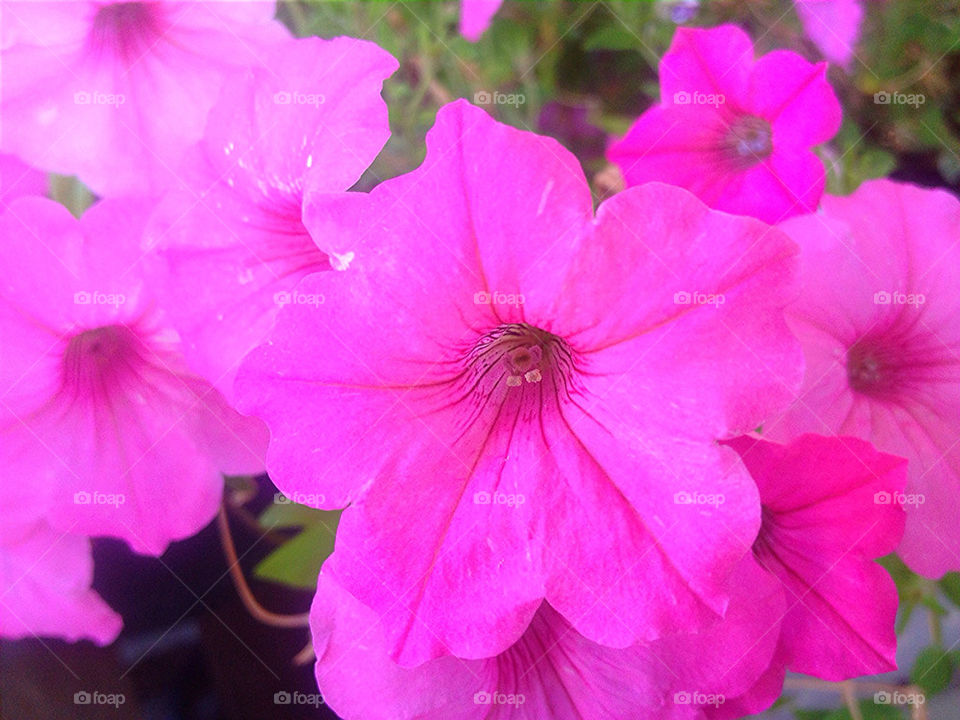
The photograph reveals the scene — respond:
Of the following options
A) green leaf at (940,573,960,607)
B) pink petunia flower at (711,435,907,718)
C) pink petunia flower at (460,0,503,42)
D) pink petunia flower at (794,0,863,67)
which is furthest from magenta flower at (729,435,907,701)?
pink petunia flower at (460,0,503,42)

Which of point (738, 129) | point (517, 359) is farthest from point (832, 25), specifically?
point (517, 359)

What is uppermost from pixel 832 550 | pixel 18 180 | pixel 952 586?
pixel 18 180

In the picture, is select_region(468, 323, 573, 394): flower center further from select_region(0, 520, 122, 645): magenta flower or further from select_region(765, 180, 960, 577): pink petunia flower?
select_region(0, 520, 122, 645): magenta flower

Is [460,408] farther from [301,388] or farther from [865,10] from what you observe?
[865,10]

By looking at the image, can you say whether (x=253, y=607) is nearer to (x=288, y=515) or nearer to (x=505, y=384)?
(x=288, y=515)

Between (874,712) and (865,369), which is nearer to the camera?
Result: (865,369)

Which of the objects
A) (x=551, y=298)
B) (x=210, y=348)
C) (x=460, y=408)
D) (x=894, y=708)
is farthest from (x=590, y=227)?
(x=894, y=708)

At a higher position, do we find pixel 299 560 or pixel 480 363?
pixel 480 363
